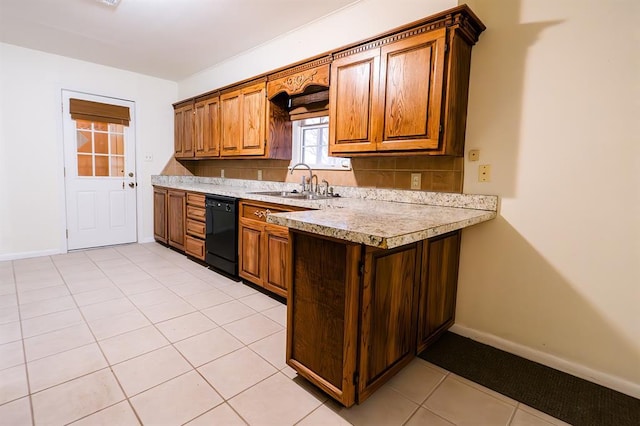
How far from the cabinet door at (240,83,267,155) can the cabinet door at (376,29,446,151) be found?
1537 mm

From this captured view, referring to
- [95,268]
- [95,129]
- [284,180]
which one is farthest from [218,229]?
[95,129]

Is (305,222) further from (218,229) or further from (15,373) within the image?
(218,229)

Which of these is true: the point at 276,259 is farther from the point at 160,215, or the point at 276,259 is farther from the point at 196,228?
the point at 160,215

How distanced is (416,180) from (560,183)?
90 centimetres

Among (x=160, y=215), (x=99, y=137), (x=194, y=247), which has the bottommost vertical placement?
(x=194, y=247)

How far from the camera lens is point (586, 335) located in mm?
1838

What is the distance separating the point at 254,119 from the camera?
351cm

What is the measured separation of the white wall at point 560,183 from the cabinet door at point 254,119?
206 centimetres

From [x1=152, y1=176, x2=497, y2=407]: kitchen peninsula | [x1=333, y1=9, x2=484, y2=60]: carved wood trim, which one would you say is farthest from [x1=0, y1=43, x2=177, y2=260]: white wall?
[x1=152, y1=176, x2=497, y2=407]: kitchen peninsula

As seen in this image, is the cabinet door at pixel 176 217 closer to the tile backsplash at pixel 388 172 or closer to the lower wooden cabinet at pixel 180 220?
the lower wooden cabinet at pixel 180 220

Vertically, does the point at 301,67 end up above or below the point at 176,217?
above

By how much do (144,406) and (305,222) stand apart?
1.16 meters

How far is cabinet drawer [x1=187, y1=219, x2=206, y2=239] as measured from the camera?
3727 millimetres

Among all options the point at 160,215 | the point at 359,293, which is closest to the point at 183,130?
the point at 160,215
